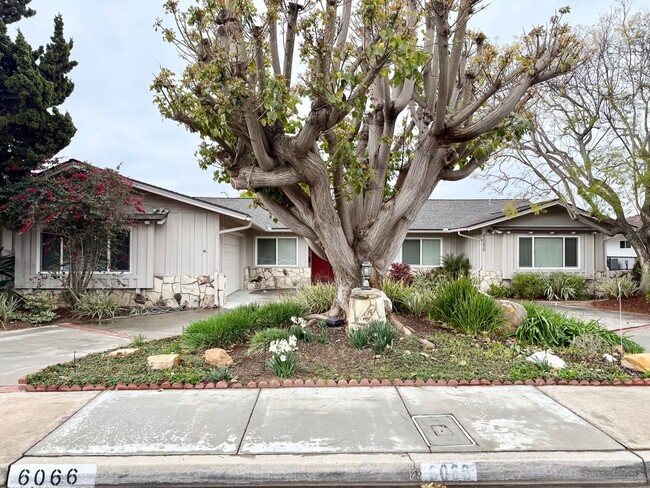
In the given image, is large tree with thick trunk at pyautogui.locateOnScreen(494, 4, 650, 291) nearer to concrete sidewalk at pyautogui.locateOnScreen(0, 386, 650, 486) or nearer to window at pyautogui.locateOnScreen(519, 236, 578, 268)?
window at pyautogui.locateOnScreen(519, 236, 578, 268)

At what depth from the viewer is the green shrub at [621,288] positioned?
13.5 m

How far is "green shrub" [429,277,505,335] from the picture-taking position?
682cm

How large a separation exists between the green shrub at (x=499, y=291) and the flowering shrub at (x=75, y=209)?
1240 cm

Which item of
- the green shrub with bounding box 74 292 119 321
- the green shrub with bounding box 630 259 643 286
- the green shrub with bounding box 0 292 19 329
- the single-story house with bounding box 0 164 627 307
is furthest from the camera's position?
the green shrub with bounding box 630 259 643 286

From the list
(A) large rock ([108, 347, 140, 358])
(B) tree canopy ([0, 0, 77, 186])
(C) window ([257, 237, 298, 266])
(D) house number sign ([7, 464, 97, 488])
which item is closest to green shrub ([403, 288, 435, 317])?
(A) large rock ([108, 347, 140, 358])

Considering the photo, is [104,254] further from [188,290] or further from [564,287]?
[564,287]

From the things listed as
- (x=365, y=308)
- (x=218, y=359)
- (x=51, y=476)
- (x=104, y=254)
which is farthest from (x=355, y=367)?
(x=104, y=254)

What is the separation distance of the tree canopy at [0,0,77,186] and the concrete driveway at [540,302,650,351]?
13.9 m

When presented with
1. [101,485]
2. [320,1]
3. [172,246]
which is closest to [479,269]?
[172,246]

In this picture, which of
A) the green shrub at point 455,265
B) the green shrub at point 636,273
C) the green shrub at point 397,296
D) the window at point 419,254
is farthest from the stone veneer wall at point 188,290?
the green shrub at point 636,273

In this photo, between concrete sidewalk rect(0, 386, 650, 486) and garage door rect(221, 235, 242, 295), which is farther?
garage door rect(221, 235, 242, 295)

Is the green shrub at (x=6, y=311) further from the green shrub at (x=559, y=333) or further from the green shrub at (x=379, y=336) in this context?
the green shrub at (x=559, y=333)

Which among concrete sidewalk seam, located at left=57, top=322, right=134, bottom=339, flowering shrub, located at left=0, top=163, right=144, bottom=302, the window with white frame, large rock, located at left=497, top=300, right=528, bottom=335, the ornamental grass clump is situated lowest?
concrete sidewalk seam, located at left=57, top=322, right=134, bottom=339

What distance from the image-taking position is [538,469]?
2967mm
